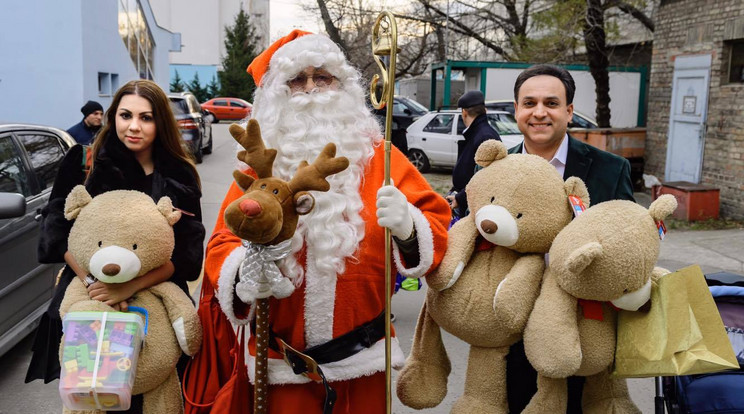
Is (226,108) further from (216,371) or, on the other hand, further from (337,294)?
(337,294)

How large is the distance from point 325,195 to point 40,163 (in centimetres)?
355

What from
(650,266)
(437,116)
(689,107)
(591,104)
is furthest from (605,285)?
(591,104)

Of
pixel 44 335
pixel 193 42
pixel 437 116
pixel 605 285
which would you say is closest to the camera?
pixel 605 285

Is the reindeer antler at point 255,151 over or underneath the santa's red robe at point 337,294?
over

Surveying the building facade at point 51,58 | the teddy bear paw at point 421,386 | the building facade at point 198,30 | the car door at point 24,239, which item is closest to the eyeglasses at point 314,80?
the teddy bear paw at point 421,386

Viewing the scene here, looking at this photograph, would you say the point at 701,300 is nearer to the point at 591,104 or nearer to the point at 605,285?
the point at 605,285

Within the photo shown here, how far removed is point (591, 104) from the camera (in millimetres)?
17328

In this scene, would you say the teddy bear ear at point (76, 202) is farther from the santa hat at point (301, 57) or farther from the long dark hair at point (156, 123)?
the santa hat at point (301, 57)

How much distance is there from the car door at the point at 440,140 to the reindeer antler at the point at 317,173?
12.0 metres

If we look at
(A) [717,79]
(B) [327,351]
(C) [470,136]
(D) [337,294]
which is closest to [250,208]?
(D) [337,294]

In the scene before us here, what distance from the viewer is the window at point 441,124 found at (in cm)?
1411

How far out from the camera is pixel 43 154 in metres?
5.05

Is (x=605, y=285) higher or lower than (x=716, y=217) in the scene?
higher

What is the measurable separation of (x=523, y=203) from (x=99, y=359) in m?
1.49
